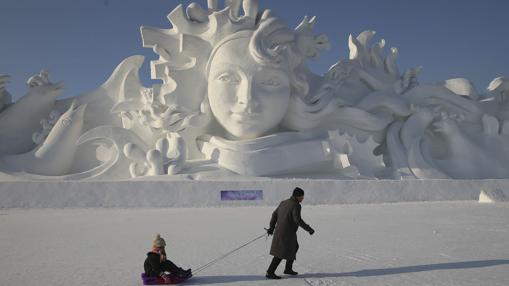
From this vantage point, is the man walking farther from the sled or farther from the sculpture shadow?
the sled

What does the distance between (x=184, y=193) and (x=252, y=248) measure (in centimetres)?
500

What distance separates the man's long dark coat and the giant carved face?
25.7 feet

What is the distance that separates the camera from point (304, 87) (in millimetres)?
12766

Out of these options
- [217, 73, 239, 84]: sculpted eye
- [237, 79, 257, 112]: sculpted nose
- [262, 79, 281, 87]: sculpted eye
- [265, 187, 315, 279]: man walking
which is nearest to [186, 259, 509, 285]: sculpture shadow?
[265, 187, 315, 279]: man walking

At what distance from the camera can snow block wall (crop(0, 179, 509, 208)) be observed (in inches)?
376

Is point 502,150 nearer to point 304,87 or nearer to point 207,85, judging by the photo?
point 304,87

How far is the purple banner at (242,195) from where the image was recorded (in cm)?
1009

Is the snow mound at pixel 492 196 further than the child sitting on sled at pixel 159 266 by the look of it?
Yes

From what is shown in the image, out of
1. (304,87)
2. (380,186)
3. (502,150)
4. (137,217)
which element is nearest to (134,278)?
(137,217)

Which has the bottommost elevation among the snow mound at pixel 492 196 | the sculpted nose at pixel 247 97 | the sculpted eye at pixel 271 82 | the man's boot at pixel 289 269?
the man's boot at pixel 289 269

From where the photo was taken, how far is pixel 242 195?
10211 mm

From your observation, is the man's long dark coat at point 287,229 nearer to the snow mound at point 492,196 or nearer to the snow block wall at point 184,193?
the snow block wall at point 184,193

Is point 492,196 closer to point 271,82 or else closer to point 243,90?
point 271,82

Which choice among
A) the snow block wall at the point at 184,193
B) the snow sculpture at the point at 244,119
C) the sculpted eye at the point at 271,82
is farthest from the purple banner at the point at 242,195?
the sculpted eye at the point at 271,82
